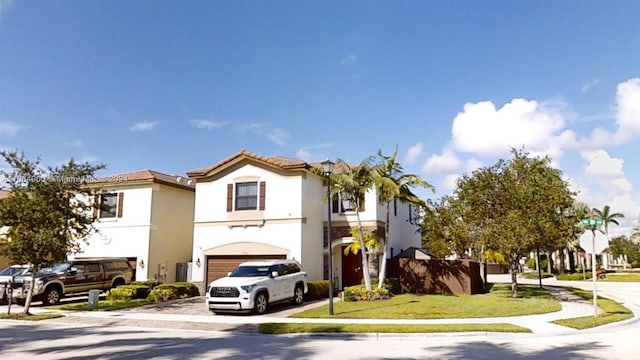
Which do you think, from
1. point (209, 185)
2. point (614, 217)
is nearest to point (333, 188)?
point (209, 185)

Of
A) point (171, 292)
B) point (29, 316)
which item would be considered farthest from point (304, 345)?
point (171, 292)

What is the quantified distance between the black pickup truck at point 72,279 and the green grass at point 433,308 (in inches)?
435

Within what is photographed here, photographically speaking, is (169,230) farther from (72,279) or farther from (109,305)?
(109,305)

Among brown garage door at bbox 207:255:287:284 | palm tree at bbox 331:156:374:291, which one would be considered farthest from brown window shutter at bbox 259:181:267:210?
palm tree at bbox 331:156:374:291

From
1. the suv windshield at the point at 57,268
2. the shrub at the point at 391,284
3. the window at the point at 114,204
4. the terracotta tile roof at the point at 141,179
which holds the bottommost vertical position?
the shrub at the point at 391,284

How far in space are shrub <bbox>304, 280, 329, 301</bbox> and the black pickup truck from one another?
939 cm

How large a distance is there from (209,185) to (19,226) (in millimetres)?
8595

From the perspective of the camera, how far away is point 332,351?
1005 centimetres

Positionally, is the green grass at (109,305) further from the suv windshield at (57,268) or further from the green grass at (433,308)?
the green grass at (433,308)

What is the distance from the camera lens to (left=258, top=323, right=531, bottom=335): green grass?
12.5 meters

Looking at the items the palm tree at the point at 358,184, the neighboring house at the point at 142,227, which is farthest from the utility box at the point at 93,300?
the palm tree at the point at 358,184

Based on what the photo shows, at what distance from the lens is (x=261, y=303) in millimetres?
16438

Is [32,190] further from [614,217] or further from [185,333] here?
[614,217]

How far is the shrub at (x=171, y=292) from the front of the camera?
20.5 meters
